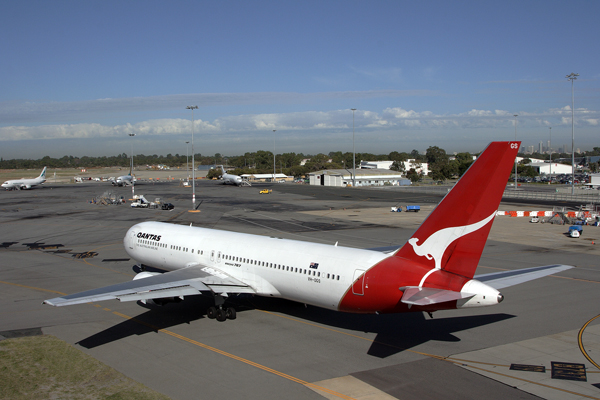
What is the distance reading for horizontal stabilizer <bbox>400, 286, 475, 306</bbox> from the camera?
16.9 metres

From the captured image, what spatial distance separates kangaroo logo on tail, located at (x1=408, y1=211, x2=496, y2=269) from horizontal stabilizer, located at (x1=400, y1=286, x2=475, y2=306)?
1425mm

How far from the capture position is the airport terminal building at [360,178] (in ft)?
531

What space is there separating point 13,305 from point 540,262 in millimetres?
41875

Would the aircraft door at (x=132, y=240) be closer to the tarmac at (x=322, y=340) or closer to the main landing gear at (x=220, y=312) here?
the tarmac at (x=322, y=340)

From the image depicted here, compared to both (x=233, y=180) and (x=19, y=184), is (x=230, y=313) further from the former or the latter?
(x=19, y=184)

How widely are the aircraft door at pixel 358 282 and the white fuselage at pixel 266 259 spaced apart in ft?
0.56

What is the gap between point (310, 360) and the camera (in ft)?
61.9

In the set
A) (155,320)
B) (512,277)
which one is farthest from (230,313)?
(512,277)

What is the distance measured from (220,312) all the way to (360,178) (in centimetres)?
14528

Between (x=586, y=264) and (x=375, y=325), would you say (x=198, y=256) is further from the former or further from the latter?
(x=586, y=264)

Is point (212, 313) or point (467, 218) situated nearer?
point (467, 218)

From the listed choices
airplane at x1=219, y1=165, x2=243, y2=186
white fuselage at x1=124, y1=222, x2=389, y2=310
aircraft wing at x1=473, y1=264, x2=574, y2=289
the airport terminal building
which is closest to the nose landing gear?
white fuselage at x1=124, y1=222, x2=389, y2=310

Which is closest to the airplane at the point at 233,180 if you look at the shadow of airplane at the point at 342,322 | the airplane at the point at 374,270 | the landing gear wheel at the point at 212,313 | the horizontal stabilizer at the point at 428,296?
the airplane at the point at 374,270

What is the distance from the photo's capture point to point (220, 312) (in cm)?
2411
